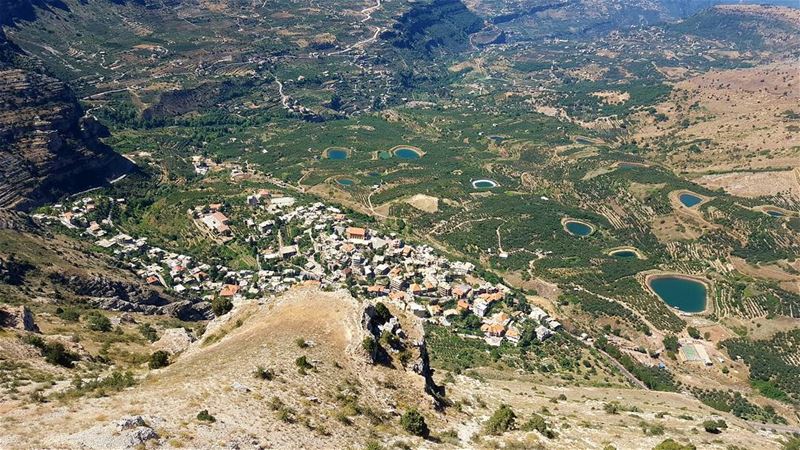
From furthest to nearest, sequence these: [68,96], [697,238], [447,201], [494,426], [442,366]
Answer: [447,201], [68,96], [697,238], [442,366], [494,426]

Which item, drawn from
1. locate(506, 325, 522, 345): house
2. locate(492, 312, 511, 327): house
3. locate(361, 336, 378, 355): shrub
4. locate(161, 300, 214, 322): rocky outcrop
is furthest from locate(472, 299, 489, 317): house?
locate(361, 336, 378, 355): shrub

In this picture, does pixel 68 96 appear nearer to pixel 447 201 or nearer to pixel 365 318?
pixel 447 201

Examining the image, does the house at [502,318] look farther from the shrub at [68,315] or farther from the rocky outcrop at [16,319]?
the rocky outcrop at [16,319]

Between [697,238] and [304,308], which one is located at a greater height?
[304,308]

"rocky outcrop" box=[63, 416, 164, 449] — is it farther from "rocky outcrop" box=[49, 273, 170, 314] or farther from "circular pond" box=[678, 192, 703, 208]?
"circular pond" box=[678, 192, 703, 208]

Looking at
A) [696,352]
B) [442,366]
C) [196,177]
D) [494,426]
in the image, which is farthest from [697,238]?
[196,177]

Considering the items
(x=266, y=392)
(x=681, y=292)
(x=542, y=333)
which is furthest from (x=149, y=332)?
(x=681, y=292)
